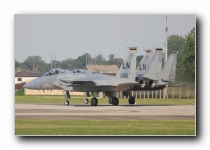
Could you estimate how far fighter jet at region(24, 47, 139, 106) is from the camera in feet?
88.5

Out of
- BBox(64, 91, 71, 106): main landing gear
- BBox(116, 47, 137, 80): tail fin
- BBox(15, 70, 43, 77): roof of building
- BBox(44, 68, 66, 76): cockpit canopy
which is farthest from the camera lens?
BBox(64, 91, 71, 106): main landing gear

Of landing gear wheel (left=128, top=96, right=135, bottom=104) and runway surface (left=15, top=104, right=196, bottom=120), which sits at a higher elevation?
landing gear wheel (left=128, top=96, right=135, bottom=104)

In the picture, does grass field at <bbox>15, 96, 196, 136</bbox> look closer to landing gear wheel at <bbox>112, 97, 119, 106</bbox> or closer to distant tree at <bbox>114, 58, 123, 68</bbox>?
distant tree at <bbox>114, 58, 123, 68</bbox>

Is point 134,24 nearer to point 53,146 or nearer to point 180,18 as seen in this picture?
point 180,18

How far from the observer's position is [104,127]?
25391 mm

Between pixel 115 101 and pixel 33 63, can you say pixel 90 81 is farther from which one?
pixel 33 63

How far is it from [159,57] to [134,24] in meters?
1.46

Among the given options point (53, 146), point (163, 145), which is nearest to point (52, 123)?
point (53, 146)

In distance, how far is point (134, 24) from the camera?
2572 centimetres

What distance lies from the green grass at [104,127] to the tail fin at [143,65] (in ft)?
5.74

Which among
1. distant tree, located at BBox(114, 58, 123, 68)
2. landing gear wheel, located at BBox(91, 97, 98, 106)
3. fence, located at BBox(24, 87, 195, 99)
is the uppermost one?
distant tree, located at BBox(114, 58, 123, 68)

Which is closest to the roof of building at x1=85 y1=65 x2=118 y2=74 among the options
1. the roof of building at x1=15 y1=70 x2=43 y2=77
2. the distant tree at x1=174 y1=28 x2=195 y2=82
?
the roof of building at x1=15 y1=70 x2=43 y2=77

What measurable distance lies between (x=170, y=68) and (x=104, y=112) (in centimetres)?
226

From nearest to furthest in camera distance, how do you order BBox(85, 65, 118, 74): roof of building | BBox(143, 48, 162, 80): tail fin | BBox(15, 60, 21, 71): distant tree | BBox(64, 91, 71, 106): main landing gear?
BBox(15, 60, 21, 71): distant tree
BBox(143, 48, 162, 80): tail fin
BBox(85, 65, 118, 74): roof of building
BBox(64, 91, 71, 106): main landing gear
